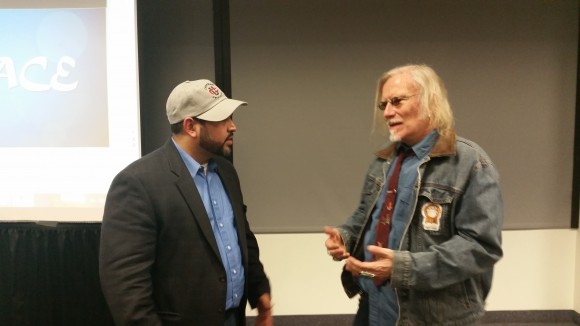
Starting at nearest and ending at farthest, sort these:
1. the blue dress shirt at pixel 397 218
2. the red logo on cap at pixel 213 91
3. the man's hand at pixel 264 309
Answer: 1. the blue dress shirt at pixel 397 218
2. the red logo on cap at pixel 213 91
3. the man's hand at pixel 264 309

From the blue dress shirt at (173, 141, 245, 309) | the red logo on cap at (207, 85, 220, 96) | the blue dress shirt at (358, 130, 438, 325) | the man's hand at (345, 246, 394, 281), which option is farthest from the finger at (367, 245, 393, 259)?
the red logo on cap at (207, 85, 220, 96)

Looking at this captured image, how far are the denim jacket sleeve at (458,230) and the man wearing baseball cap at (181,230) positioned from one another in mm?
572

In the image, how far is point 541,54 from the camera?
2.63 m

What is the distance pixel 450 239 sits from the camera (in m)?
1.28

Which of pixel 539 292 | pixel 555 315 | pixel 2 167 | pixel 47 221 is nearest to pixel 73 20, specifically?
pixel 2 167

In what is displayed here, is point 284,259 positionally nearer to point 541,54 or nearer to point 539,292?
point 539,292

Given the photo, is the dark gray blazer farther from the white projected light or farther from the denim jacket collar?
the white projected light

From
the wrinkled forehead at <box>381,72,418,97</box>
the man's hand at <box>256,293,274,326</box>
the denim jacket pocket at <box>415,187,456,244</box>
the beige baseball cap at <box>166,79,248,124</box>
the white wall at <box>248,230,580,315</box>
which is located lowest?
the white wall at <box>248,230,580,315</box>

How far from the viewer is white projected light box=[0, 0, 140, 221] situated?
2137 mm

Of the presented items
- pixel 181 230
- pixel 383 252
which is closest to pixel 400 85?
pixel 383 252

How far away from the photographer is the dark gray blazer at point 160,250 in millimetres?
1246

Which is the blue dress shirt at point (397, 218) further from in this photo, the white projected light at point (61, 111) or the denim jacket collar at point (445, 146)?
the white projected light at point (61, 111)

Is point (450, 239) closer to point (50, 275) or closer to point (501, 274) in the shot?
A: point (501, 274)

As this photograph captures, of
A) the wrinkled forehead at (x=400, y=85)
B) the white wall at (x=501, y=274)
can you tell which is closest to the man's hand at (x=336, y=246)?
the wrinkled forehead at (x=400, y=85)
